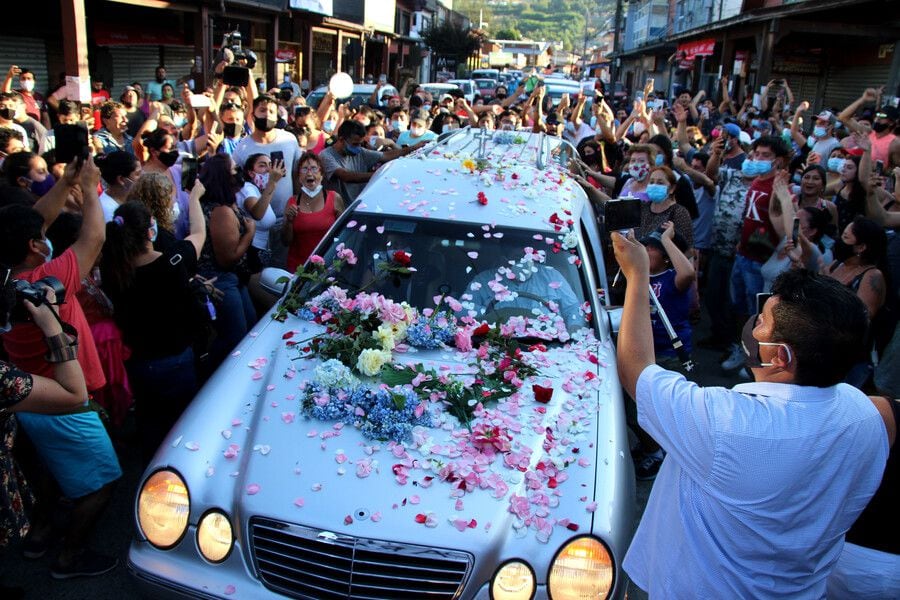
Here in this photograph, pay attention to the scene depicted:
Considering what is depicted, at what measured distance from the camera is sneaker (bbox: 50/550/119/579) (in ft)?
11.6

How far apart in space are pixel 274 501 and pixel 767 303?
184 cm

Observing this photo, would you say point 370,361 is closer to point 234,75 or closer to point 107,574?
point 107,574

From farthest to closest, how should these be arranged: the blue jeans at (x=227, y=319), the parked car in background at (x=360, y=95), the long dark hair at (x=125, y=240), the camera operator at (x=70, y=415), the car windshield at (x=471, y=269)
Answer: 1. the parked car in background at (x=360, y=95)
2. the blue jeans at (x=227, y=319)
3. the car windshield at (x=471, y=269)
4. the long dark hair at (x=125, y=240)
5. the camera operator at (x=70, y=415)

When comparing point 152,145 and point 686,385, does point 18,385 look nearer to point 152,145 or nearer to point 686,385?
point 686,385

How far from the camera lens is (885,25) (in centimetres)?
1880

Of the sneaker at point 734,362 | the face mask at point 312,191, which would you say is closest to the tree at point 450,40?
the sneaker at point 734,362

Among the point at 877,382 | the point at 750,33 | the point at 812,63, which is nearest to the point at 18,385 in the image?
the point at 877,382

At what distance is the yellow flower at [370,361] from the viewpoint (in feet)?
11.0

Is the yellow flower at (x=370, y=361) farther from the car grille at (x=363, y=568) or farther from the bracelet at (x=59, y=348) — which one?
the bracelet at (x=59, y=348)

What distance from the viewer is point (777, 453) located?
1770 millimetres

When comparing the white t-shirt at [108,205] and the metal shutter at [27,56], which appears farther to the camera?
the metal shutter at [27,56]

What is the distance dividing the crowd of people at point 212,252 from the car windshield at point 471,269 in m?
0.52

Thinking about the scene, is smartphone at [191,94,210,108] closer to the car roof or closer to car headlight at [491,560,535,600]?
the car roof

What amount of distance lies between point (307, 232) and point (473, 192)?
1.64 m
